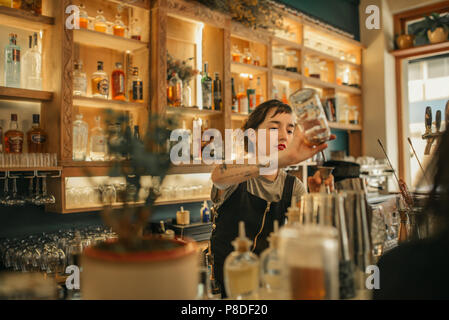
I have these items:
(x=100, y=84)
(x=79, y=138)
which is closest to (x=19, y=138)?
(x=79, y=138)

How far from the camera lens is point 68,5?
2.41 metres

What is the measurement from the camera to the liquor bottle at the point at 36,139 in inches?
95.3

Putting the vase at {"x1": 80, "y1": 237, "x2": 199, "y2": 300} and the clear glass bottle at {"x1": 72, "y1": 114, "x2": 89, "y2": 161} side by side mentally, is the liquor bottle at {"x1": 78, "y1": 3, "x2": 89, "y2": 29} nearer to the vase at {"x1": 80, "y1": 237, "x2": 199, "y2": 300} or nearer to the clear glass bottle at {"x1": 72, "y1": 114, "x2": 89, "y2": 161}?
the clear glass bottle at {"x1": 72, "y1": 114, "x2": 89, "y2": 161}

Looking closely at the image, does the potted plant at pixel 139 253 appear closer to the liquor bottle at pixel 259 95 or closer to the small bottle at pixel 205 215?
the small bottle at pixel 205 215

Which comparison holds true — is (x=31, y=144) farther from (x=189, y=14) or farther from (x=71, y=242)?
(x=189, y=14)

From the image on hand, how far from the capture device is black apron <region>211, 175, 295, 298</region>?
1876mm

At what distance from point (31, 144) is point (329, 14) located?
14.3ft

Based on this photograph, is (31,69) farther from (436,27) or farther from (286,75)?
(436,27)

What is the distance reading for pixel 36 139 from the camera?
241cm

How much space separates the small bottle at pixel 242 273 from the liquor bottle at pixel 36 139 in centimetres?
195

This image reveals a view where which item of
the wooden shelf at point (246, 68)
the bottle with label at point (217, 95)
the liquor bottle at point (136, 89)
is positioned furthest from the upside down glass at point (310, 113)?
the wooden shelf at point (246, 68)

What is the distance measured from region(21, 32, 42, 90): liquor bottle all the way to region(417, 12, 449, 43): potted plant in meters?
4.81

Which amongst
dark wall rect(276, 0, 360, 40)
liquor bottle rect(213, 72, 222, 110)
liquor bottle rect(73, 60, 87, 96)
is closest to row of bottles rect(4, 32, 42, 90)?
liquor bottle rect(73, 60, 87, 96)

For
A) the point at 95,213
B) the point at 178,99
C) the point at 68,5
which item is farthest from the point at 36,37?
the point at 95,213
